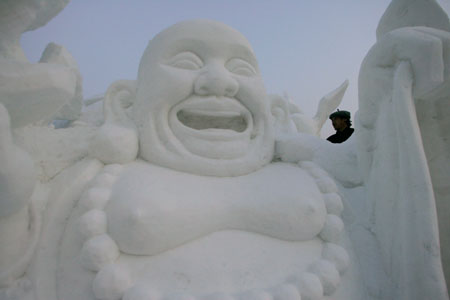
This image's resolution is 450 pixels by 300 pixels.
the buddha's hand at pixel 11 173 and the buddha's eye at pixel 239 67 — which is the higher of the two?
the buddha's eye at pixel 239 67

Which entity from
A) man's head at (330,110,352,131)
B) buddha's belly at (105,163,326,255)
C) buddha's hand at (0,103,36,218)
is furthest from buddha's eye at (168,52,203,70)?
man's head at (330,110,352,131)

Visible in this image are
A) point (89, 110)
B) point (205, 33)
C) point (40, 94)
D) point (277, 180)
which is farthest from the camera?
point (89, 110)

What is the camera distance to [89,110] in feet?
9.91

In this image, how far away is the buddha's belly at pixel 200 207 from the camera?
1142mm

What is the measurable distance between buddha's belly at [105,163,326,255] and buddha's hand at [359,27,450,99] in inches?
26.3

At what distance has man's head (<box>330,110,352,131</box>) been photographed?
11.8ft

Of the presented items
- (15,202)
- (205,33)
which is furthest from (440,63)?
(15,202)

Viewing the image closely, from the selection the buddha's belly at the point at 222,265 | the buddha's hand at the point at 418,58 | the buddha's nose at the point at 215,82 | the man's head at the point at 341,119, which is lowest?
the buddha's belly at the point at 222,265

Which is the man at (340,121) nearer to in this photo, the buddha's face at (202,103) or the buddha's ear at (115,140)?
the buddha's face at (202,103)

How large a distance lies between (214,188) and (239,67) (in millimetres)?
772

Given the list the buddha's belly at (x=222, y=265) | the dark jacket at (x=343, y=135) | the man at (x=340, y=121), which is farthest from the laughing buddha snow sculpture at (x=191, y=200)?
the man at (x=340, y=121)

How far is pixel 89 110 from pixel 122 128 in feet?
5.92

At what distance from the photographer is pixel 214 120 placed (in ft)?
5.63

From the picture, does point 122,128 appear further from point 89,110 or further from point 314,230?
point 89,110
